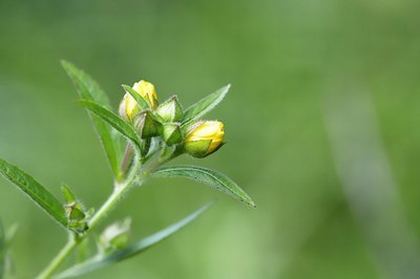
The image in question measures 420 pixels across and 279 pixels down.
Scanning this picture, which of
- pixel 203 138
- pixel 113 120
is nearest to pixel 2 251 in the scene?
pixel 113 120

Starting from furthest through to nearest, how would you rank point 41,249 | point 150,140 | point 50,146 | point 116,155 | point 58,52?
1. point 58,52
2. point 50,146
3. point 41,249
4. point 116,155
5. point 150,140

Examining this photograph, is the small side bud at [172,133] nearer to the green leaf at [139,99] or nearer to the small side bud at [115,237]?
the green leaf at [139,99]

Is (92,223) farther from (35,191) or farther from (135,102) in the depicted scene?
(135,102)

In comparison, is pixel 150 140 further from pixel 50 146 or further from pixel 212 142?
pixel 50 146

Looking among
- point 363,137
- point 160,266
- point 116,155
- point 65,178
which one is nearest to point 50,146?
point 65,178

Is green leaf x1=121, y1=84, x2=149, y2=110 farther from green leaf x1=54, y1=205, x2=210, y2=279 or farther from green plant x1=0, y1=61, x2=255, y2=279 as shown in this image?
green leaf x1=54, y1=205, x2=210, y2=279

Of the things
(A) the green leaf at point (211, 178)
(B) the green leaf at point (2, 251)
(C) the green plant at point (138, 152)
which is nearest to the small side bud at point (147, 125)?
(C) the green plant at point (138, 152)
